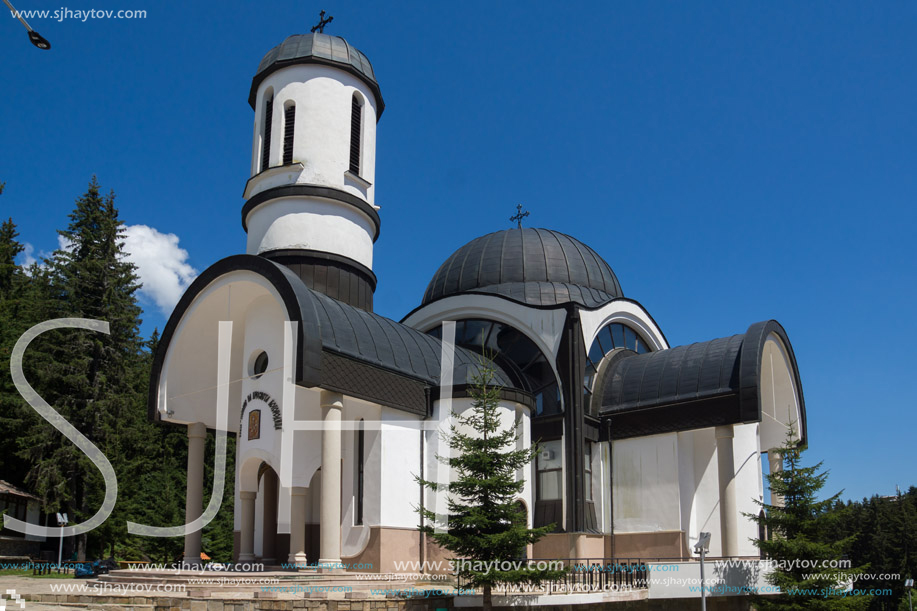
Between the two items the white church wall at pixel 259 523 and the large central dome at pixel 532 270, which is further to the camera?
the large central dome at pixel 532 270

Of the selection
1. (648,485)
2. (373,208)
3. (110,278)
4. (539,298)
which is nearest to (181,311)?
(373,208)

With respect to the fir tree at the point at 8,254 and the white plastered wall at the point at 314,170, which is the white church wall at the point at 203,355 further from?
the fir tree at the point at 8,254

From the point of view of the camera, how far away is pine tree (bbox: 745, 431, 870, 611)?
16094 mm

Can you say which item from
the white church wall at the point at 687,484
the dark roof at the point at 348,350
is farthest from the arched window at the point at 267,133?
the white church wall at the point at 687,484

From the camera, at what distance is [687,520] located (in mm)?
20609

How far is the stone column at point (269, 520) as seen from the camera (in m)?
19.1

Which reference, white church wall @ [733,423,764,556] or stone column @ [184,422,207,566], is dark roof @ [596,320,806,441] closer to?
white church wall @ [733,423,764,556]

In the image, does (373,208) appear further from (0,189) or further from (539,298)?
(0,189)

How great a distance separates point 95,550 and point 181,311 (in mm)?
19432

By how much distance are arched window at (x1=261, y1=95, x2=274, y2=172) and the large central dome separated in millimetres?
6685

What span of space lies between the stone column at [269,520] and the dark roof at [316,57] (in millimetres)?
10640

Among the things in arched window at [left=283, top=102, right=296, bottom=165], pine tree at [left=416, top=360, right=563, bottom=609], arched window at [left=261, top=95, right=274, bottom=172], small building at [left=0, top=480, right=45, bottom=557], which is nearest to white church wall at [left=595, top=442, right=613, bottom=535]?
pine tree at [left=416, top=360, right=563, bottom=609]

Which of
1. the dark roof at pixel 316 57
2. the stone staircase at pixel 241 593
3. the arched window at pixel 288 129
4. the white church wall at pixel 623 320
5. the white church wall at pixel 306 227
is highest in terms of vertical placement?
the dark roof at pixel 316 57

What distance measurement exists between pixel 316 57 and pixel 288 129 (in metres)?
2.10
